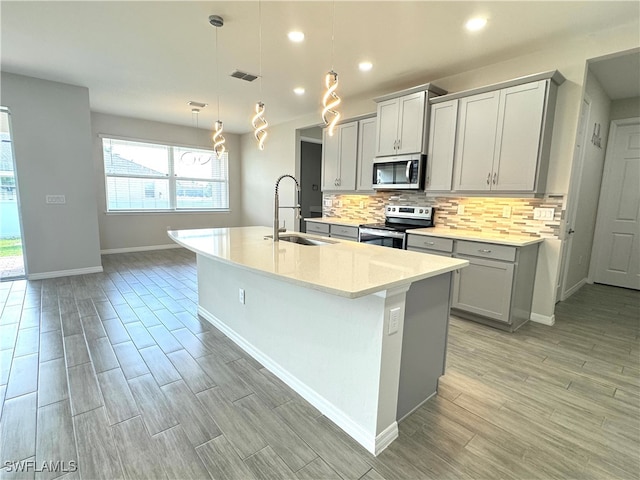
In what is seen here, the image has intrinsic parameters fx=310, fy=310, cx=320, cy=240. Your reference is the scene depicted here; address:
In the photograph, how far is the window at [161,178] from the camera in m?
6.11

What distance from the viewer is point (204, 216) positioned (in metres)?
7.34

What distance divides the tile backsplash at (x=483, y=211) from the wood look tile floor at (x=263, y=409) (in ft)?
3.36

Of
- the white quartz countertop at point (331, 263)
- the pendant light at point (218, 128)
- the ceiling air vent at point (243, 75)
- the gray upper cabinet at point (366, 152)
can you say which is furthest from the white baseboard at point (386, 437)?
the ceiling air vent at point (243, 75)

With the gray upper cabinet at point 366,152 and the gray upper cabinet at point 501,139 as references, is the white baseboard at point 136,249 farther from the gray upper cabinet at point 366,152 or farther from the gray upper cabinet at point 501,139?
the gray upper cabinet at point 501,139

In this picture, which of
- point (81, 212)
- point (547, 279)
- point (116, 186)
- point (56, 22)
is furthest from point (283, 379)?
point (116, 186)

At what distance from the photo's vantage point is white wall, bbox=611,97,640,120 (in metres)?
4.19

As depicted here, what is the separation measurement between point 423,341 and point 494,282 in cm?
154

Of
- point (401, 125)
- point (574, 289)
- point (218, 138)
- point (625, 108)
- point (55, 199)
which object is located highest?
point (625, 108)

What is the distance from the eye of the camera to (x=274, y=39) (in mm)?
2902

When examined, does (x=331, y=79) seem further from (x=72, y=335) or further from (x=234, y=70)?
(x=72, y=335)

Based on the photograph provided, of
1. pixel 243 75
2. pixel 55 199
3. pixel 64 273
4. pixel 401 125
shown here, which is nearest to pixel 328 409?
pixel 401 125

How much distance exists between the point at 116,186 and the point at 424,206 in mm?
5811

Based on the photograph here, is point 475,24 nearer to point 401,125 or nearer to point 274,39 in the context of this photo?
point 401,125

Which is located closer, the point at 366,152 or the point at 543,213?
the point at 543,213
